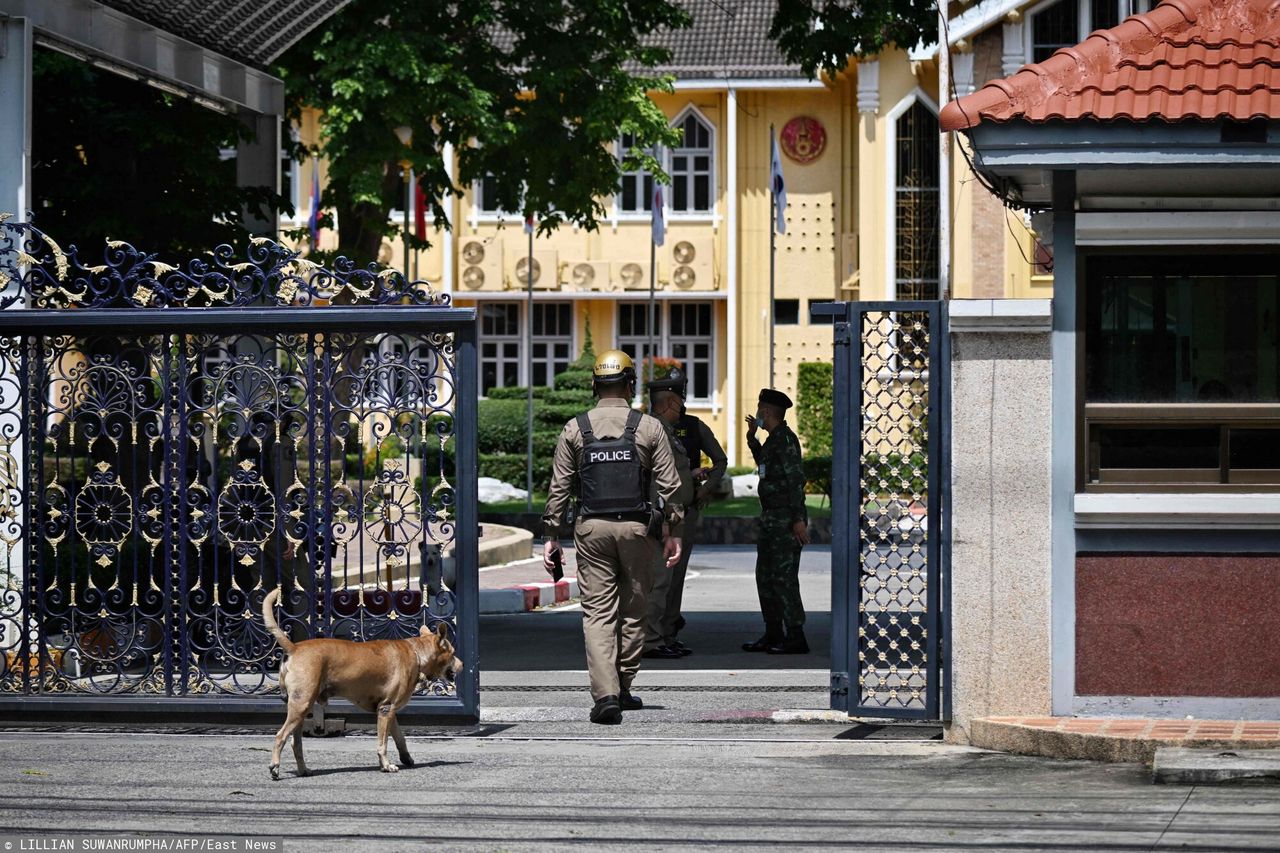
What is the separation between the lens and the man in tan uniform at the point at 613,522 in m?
10.8

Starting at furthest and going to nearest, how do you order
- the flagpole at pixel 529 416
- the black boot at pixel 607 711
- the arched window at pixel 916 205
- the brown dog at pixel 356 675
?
the arched window at pixel 916 205, the flagpole at pixel 529 416, the black boot at pixel 607 711, the brown dog at pixel 356 675

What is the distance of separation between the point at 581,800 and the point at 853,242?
34693 mm

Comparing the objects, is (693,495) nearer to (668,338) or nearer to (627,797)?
(627,797)

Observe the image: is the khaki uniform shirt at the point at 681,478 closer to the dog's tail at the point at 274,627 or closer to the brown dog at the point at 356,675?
the brown dog at the point at 356,675

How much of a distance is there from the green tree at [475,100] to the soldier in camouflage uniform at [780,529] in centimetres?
1073

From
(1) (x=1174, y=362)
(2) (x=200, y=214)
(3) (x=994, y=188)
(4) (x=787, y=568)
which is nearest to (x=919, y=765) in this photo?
(1) (x=1174, y=362)

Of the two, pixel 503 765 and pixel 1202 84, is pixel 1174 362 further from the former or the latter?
pixel 503 765

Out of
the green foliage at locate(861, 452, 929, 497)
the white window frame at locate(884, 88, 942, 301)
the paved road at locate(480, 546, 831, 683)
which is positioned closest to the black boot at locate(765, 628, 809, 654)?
the paved road at locate(480, 546, 831, 683)

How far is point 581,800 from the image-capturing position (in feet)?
27.1

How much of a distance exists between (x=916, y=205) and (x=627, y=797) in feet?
102

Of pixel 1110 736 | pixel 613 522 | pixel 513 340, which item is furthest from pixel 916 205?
pixel 1110 736

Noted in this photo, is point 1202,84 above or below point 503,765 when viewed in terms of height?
above

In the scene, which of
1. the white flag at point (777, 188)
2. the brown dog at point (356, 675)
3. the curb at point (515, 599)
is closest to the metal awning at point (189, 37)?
the curb at point (515, 599)

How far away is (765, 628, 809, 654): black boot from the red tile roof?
5556 mm
